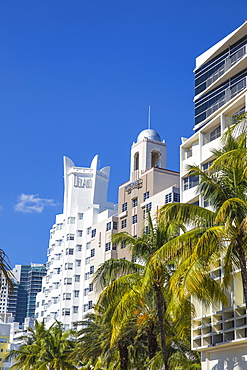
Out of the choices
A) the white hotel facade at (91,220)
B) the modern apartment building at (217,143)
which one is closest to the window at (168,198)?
the white hotel facade at (91,220)

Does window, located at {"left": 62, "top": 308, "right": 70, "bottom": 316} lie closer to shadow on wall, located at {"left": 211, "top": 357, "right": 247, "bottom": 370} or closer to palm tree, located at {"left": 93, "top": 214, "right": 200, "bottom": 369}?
palm tree, located at {"left": 93, "top": 214, "right": 200, "bottom": 369}

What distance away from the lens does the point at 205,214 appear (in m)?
26.8

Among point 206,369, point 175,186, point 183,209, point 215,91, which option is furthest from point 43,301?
point 183,209

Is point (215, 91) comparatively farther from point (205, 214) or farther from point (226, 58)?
point (205, 214)

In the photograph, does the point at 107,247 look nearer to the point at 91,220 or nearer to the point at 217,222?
the point at 91,220

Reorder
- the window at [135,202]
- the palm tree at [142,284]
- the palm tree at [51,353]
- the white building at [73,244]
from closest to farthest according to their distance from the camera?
the palm tree at [142,284]
the palm tree at [51,353]
the window at [135,202]
the white building at [73,244]

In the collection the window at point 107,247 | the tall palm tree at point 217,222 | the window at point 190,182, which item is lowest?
the tall palm tree at point 217,222

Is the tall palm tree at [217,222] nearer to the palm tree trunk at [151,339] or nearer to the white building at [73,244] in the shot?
the palm tree trunk at [151,339]

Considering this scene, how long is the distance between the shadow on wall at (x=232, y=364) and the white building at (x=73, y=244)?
5636 centimetres

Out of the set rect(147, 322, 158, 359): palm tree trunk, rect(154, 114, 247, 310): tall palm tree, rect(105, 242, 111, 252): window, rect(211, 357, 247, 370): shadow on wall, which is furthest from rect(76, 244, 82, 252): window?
rect(154, 114, 247, 310): tall palm tree

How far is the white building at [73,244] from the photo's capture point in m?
91.8

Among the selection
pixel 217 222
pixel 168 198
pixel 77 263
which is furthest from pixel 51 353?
pixel 217 222

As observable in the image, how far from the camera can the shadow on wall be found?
100 feet

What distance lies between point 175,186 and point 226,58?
19.1 m
